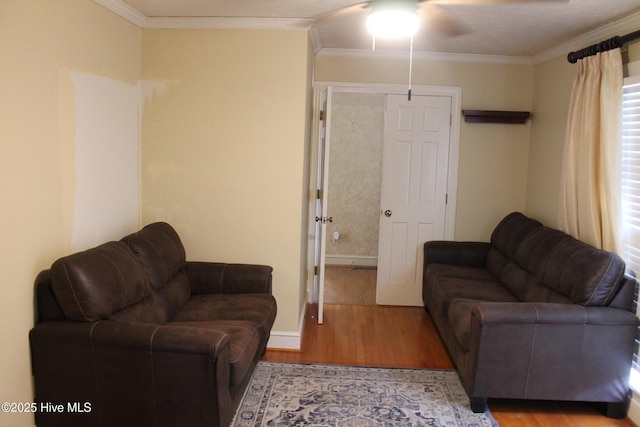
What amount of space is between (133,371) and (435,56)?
3630 mm

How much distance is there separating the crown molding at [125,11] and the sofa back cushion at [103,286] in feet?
4.79

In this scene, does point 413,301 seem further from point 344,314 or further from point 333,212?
point 333,212

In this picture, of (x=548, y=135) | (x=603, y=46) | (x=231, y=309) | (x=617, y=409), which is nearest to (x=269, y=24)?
(x=231, y=309)

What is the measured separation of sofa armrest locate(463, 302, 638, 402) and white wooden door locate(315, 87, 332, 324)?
1519 millimetres

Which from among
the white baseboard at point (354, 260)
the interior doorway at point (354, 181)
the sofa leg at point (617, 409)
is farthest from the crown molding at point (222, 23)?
the white baseboard at point (354, 260)

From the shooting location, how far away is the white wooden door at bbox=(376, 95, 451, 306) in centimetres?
459

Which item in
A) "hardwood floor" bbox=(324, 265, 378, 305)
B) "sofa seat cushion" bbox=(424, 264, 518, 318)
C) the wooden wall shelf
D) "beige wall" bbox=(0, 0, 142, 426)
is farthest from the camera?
"hardwood floor" bbox=(324, 265, 378, 305)

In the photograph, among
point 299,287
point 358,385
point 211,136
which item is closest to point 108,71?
point 211,136

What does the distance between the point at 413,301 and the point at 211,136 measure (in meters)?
2.54

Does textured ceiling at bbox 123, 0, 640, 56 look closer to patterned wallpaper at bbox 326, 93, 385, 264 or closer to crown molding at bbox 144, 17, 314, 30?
crown molding at bbox 144, 17, 314, 30

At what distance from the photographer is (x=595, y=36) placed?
11.2ft

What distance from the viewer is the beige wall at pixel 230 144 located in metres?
3.50

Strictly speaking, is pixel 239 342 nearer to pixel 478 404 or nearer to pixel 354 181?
pixel 478 404

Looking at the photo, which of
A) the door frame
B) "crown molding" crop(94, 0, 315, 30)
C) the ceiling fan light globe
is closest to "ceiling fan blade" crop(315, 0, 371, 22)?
"crown molding" crop(94, 0, 315, 30)
